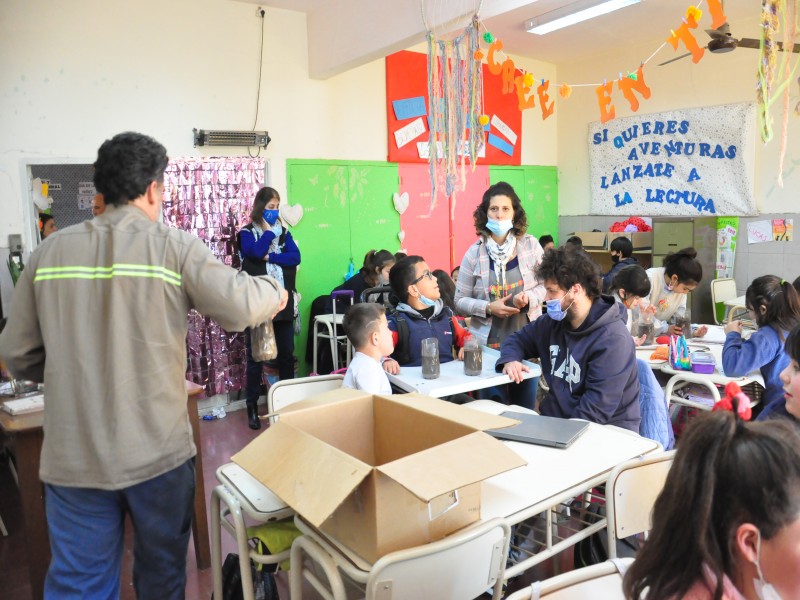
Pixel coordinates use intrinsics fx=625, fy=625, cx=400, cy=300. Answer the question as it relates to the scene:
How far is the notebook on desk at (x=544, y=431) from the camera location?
1972 mm

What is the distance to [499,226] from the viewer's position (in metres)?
3.48

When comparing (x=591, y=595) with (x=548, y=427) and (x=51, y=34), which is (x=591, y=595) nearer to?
(x=548, y=427)

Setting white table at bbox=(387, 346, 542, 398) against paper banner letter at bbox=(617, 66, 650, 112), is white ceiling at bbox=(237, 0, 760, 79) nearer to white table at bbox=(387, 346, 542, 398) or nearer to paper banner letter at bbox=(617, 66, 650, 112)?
paper banner letter at bbox=(617, 66, 650, 112)

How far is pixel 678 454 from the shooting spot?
1.05 metres

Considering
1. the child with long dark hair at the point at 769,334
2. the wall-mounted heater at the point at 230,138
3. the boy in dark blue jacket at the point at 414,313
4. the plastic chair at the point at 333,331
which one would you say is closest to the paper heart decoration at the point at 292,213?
the wall-mounted heater at the point at 230,138

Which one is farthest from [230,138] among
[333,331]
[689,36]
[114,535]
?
[114,535]

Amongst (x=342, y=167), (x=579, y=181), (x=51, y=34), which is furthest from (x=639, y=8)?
(x=51, y=34)

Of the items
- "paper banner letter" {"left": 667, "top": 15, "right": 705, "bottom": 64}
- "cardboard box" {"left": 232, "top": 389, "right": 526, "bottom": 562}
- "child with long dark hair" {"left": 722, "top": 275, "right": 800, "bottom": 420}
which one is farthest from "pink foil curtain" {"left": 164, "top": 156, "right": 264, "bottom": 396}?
"child with long dark hair" {"left": 722, "top": 275, "right": 800, "bottom": 420}

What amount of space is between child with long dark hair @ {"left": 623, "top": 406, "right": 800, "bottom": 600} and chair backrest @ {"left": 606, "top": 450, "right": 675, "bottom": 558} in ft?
2.01

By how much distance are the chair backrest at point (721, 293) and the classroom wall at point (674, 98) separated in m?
0.87

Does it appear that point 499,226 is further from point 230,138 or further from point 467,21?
point 230,138

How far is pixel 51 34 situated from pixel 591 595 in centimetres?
466

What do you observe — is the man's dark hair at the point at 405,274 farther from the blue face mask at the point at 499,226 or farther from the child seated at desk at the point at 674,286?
the child seated at desk at the point at 674,286

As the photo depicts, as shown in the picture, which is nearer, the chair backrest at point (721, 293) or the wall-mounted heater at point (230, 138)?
the wall-mounted heater at point (230, 138)
